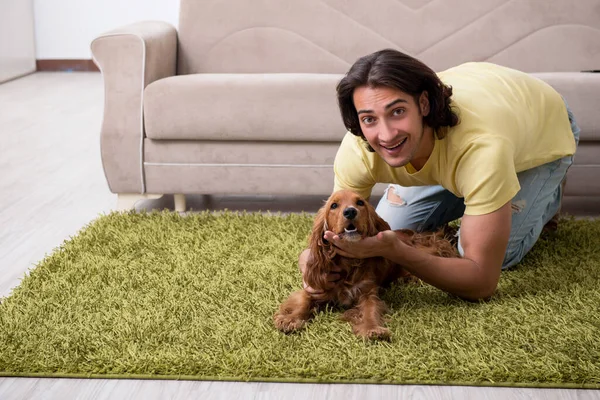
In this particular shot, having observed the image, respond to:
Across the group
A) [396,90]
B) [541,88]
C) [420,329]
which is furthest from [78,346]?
[541,88]

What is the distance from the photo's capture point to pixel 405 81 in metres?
2.06

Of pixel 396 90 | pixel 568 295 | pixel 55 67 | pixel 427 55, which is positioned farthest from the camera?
pixel 55 67

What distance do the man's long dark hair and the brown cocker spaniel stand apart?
288mm

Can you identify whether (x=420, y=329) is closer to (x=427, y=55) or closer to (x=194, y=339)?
(x=194, y=339)

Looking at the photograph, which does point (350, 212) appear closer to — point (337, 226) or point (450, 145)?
point (337, 226)

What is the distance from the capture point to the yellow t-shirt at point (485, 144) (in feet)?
6.89

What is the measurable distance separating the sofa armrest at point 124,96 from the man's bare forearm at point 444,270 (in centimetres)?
153

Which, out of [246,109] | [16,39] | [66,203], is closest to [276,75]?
[246,109]

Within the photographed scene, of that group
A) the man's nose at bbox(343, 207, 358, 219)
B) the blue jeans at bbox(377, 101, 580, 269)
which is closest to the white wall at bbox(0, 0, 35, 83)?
the blue jeans at bbox(377, 101, 580, 269)

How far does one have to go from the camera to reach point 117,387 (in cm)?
193

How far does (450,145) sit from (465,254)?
30 centimetres

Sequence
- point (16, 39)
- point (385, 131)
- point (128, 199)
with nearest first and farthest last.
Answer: point (385, 131), point (128, 199), point (16, 39)

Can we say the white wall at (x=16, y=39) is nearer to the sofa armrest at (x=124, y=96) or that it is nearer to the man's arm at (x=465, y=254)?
the sofa armrest at (x=124, y=96)

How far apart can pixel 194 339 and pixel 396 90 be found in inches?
33.3
